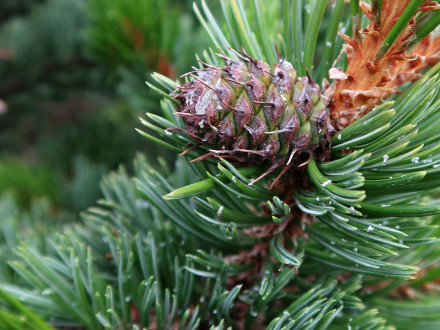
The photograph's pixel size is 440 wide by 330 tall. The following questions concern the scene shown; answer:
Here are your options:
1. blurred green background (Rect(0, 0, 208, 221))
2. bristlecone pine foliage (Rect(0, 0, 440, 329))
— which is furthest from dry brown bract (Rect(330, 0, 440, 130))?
blurred green background (Rect(0, 0, 208, 221))

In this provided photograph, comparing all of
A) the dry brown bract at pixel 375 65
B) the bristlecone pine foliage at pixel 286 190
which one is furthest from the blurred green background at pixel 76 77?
the dry brown bract at pixel 375 65

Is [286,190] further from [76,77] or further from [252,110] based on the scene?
[76,77]

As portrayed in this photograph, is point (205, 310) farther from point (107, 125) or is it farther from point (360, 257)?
point (107, 125)

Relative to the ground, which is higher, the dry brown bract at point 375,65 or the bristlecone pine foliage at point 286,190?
the dry brown bract at point 375,65

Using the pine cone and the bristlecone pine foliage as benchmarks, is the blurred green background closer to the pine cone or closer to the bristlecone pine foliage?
the bristlecone pine foliage

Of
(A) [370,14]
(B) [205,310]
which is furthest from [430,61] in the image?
(B) [205,310]

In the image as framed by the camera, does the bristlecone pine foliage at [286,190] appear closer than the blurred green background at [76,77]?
Yes

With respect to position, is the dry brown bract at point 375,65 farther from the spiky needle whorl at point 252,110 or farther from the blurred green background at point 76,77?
the blurred green background at point 76,77
